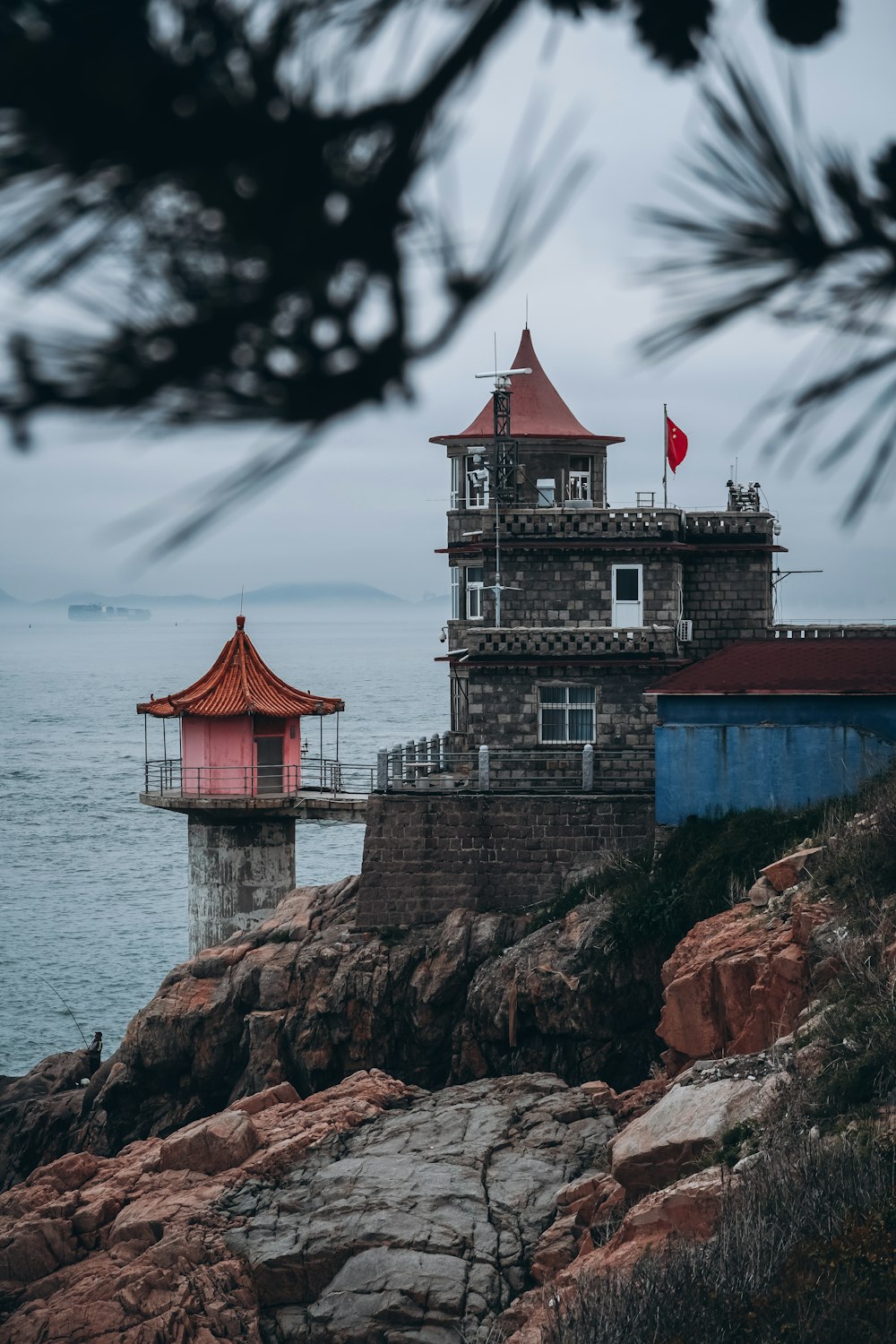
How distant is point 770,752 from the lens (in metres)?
25.5

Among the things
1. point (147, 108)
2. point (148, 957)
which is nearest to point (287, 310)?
point (147, 108)

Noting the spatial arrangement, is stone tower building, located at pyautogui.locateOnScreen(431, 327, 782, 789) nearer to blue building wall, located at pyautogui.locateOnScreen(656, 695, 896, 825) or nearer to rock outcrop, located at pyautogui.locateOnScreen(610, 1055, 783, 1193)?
blue building wall, located at pyautogui.locateOnScreen(656, 695, 896, 825)

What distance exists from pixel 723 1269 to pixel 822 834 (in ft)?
38.2

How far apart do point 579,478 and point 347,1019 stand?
15.3 metres

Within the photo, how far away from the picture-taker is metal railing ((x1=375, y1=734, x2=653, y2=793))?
27.7 metres

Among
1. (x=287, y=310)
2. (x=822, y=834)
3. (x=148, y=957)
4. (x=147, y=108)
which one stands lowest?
(x=148, y=957)

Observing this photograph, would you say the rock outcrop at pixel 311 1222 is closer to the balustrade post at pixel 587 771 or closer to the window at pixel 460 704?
the balustrade post at pixel 587 771

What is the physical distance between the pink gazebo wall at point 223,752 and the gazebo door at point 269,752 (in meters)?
0.10

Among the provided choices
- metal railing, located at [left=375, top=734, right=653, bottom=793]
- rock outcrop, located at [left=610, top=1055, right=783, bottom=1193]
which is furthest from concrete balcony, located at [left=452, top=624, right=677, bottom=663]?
rock outcrop, located at [left=610, top=1055, right=783, bottom=1193]

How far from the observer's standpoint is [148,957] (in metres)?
53.7

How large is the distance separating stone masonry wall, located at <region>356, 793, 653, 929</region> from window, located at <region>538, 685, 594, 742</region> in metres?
1.89

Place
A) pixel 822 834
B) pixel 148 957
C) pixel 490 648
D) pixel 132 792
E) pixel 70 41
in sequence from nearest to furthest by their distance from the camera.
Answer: pixel 70 41
pixel 822 834
pixel 490 648
pixel 148 957
pixel 132 792

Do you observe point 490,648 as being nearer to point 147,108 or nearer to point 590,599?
point 590,599

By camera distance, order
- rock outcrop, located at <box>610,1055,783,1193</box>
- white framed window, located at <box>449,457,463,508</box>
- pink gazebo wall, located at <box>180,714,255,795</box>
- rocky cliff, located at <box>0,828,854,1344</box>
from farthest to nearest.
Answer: white framed window, located at <box>449,457,463,508</box>
pink gazebo wall, located at <box>180,714,255,795</box>
rocky cliff, located at <box>0,828,854,1344</box>
rock outcrop, located at <box>610,1055,783,1193</box>
